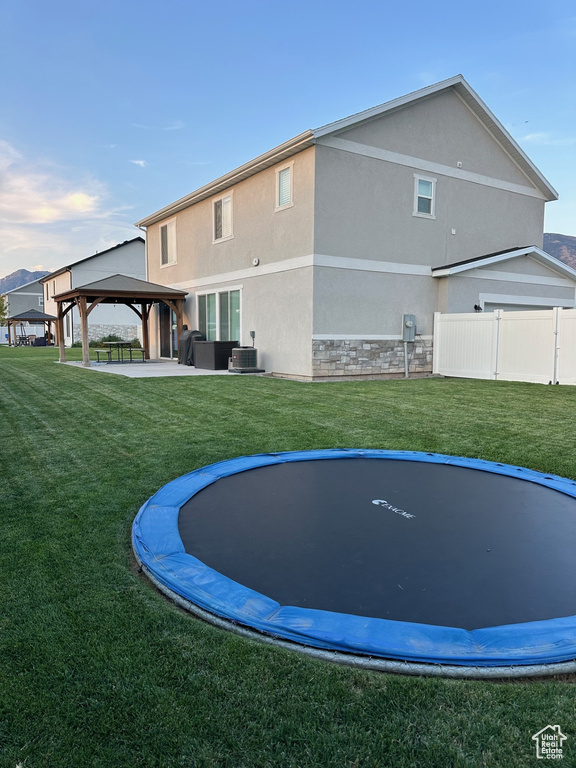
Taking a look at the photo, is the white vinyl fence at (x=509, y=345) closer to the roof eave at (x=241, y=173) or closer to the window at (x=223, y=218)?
the roof eave at (x=241, y=173)

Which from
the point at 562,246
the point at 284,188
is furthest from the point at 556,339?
the point at 562,246

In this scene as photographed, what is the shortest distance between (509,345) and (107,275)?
23.5m

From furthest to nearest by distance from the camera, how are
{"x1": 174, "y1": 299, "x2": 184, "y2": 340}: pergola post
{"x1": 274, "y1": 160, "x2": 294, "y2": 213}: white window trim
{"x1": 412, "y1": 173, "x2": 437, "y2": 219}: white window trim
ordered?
{"x1": 174, "y1": 299, "x2": 184, "y2": 340}: pergola post < {"x1": 412, "y1": 173, "x2": 437, "y2": 219}: white window trim < {"x1": 274, "y1": 160, "x2": 294, "y2": 213}: white window trim

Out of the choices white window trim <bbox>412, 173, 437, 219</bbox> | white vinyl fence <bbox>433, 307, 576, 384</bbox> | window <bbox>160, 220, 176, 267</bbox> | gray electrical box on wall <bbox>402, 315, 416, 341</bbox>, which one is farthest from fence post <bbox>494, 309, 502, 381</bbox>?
window <bbox>160, 220, 176, 267</bbox>

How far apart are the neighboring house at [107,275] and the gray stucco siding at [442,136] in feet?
63.8

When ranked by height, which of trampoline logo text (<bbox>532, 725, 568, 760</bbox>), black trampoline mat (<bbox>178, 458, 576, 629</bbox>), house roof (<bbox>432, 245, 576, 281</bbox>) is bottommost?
trampoline logo text (<bbox>532, 725, 568, 760</bbox>)

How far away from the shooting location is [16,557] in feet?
7.67

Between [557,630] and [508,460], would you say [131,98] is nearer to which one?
[508,460]

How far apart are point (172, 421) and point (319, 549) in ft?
12.0

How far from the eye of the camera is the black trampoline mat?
6.29 ft

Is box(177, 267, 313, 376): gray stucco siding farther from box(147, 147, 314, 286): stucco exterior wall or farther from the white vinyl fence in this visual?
the white vinyl fence

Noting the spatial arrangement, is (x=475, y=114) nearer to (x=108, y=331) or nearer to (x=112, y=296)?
(x=112, y=296)

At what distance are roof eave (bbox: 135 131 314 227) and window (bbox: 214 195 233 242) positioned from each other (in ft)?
0.93

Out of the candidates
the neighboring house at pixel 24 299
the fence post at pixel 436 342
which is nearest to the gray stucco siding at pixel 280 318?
the fence post at pixel 436 342
